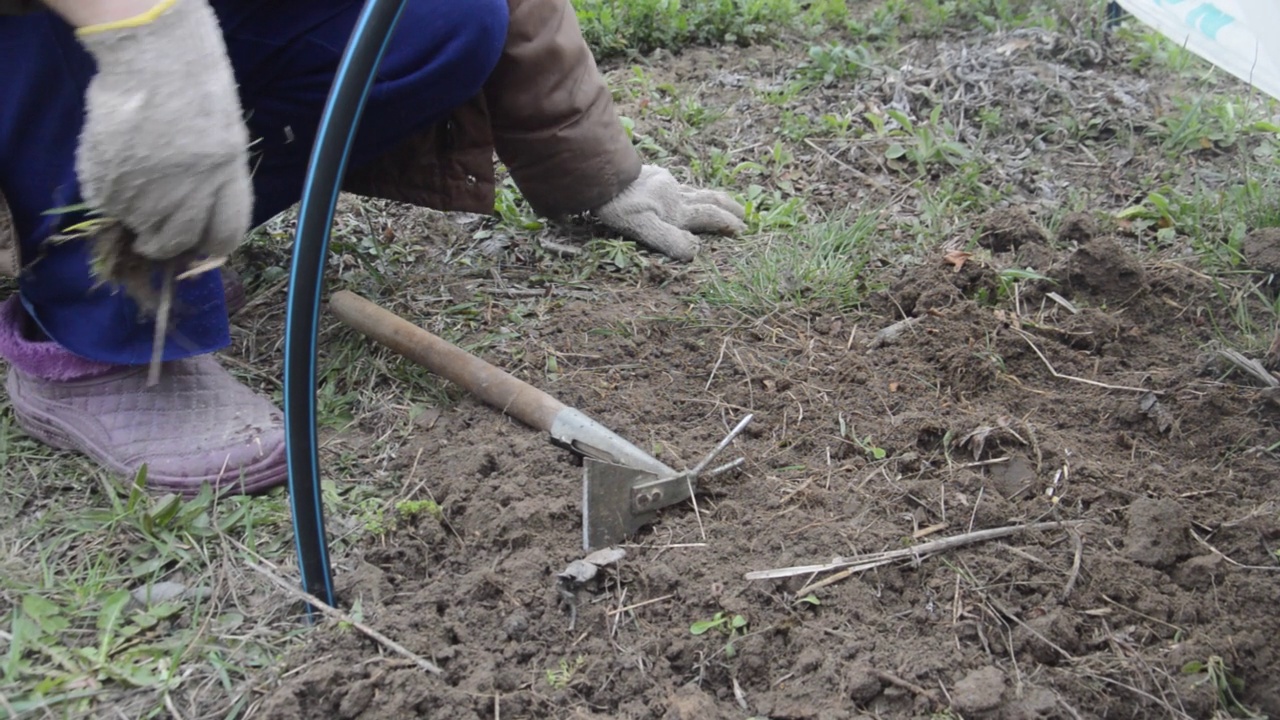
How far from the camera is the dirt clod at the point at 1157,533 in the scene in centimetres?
153

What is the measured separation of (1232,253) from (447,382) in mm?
1765

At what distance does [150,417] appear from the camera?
1774 millimetres

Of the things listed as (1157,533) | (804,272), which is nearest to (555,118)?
(804,272)

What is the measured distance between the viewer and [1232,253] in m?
2.25

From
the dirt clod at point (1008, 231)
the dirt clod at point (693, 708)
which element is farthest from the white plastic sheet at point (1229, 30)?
the dirt clod at point (693, 708)

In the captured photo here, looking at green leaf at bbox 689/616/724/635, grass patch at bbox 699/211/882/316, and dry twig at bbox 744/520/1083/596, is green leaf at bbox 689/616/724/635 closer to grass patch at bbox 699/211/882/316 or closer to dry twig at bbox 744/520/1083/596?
dry twig at bbox 744/520/1083/596

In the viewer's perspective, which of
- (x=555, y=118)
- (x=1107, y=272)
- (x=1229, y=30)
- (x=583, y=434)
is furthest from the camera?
(x=1229, y=30)

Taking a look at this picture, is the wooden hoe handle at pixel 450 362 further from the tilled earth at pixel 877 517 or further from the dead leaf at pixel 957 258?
the dead leaf at pixel 957 258

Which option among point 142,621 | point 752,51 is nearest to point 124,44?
point 142,621

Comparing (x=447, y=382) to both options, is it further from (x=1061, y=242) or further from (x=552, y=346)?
(x=1061, y=242)

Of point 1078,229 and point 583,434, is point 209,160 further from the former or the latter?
point 1078,229

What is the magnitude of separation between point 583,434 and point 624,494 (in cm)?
17

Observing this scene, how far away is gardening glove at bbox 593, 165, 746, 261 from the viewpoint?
242 centimetres

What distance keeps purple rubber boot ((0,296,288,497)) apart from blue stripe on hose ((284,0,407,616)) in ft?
1.49
